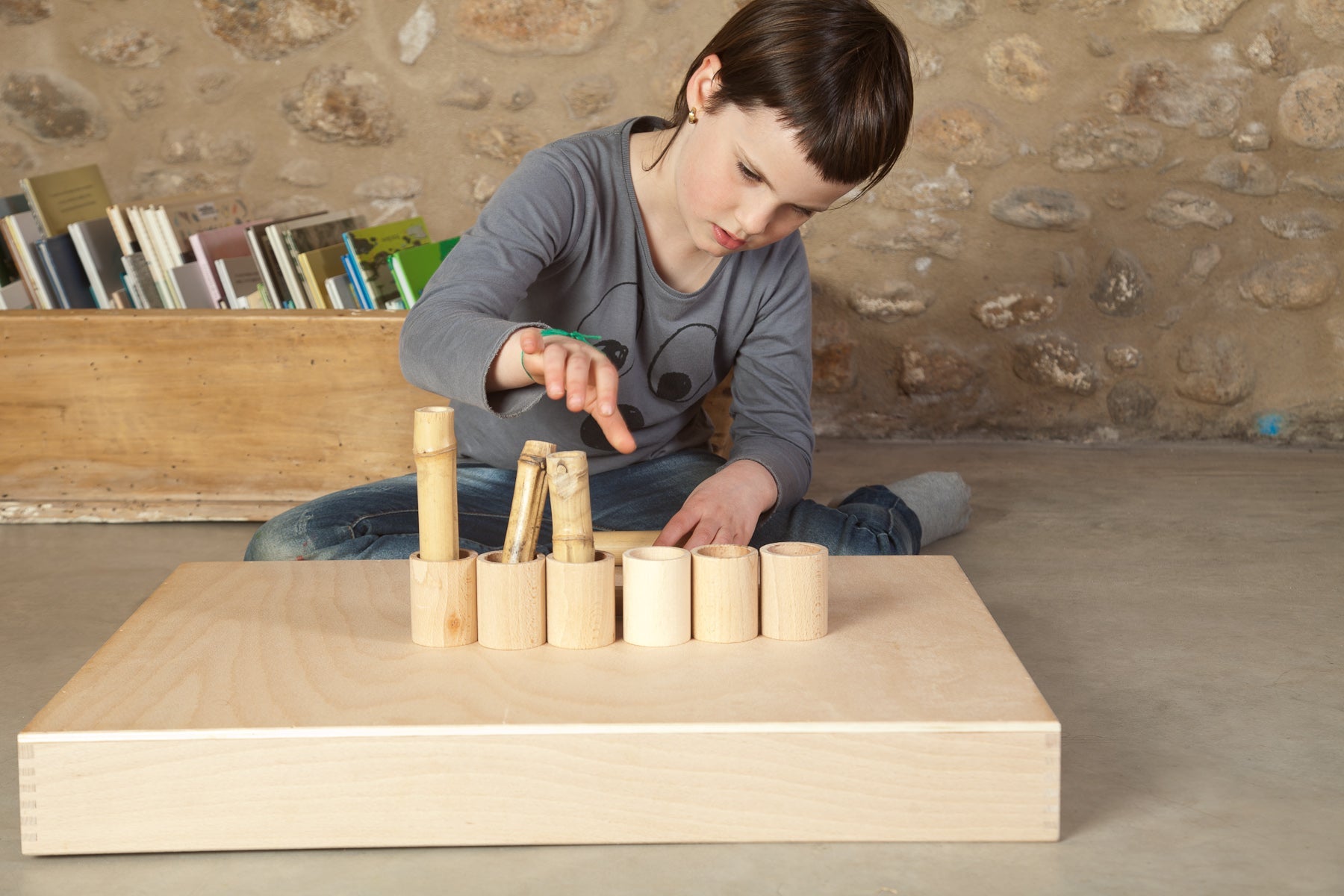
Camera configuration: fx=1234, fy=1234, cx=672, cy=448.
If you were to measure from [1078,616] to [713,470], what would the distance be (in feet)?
1.53

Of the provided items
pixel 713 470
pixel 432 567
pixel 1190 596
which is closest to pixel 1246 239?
pixel 1190 596

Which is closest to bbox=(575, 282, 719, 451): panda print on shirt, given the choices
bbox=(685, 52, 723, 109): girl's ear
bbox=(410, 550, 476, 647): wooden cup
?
bbox=(685, 52, 723, 109): girl's ear

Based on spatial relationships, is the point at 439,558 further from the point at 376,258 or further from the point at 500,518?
the point at 376,258

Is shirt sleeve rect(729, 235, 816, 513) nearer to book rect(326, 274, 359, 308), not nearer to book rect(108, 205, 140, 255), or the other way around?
book rect(326, 274, 359, 308)

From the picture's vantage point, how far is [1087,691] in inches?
47.3

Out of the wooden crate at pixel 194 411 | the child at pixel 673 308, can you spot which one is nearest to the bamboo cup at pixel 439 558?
the child at pixel 673 308

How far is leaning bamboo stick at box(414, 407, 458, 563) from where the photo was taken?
91 centimetres

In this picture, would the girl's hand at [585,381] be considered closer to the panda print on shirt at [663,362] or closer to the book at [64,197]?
the panda print on shirt at [663,362]

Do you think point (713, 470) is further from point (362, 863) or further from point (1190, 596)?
point (362, 863)

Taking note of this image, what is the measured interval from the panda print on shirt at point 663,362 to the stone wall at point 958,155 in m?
1.20

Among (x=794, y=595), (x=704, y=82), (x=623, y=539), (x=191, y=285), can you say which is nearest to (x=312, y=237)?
(x=191, y=285)

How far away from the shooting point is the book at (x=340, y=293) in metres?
1.97

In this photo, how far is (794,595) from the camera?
3.06 feet

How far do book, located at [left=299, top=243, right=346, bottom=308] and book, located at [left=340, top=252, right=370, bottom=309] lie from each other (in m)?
0.03
